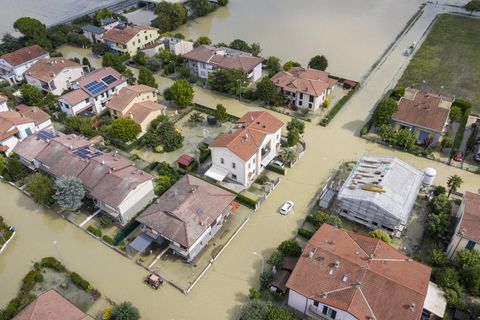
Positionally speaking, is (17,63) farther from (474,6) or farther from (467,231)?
(474,6)

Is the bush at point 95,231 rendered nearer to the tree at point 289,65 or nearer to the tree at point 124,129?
the tree at point 124,129

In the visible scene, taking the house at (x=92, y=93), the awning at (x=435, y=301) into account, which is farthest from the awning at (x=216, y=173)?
the house at (x=92, y=93)

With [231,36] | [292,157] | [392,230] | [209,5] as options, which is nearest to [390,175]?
[392,230]

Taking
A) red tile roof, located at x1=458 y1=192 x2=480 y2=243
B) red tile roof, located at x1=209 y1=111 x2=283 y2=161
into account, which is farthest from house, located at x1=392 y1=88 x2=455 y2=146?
red tile roof, located at x1=209 y1=111 x2=283 y2=161

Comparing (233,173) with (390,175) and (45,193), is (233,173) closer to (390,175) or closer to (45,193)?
(390,175)

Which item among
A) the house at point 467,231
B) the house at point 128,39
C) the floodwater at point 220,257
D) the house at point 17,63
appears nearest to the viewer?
the house at point 467,231

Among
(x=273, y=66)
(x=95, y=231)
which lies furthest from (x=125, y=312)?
(x=273, y=66)

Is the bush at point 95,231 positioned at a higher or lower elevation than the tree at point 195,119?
lower

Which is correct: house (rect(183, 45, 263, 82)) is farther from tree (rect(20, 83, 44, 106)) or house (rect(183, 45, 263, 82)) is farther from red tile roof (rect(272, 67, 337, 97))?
tree (rect(20, 83, 44, 106))
